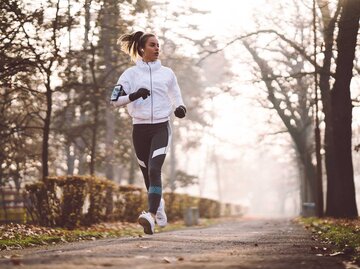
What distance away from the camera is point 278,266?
3965mm

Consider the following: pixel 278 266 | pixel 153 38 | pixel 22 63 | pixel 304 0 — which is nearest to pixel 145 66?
pixel 153 38

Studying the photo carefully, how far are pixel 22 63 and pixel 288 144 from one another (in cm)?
3406

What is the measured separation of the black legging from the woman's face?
0.82 metres

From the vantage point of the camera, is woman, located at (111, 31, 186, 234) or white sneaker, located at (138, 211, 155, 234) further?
woman, located at (111, 31, 186, 234)

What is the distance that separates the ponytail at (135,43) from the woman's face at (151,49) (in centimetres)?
5

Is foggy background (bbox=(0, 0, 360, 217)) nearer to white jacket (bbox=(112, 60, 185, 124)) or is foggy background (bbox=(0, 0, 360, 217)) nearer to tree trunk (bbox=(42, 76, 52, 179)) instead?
tree trunk (bbox=(42, 76, 52, 179))

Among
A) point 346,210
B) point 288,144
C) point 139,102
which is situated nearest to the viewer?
point 139,102

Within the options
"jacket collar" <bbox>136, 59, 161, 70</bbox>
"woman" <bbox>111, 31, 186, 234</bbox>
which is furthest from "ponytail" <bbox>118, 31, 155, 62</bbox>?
"jacket collar" <bbox>136, 59, 161, 70</bbox>

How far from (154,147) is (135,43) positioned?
1.31 metres

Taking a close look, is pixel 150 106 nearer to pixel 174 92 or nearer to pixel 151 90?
pixel 151 90

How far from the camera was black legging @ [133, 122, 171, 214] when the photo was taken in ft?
22.9

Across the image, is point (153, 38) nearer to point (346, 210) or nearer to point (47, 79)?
point (47, 79)

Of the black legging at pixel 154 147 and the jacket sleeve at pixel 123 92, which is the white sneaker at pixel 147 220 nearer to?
the black legging at pixel 154 147

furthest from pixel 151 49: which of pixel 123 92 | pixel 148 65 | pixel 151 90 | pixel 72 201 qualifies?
pixel 72 201
